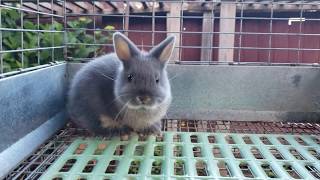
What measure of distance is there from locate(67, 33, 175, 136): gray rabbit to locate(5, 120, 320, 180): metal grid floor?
10 centimetres

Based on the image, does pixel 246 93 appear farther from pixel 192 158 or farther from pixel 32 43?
pixel 32 43

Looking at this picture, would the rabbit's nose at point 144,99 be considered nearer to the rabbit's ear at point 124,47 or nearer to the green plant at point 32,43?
the rabbit's ear at point 124,47

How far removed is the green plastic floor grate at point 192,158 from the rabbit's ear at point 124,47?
18.5 inches

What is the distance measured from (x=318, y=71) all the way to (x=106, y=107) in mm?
1440

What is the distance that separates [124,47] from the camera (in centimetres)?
190

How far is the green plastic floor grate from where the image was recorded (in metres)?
1.48

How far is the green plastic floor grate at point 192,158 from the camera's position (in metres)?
1.48

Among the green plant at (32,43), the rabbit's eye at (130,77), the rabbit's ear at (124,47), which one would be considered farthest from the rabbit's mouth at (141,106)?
the green plant at (32,43)

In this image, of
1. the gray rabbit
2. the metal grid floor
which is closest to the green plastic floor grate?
the metal grid floor

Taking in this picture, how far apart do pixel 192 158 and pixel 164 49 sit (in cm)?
64

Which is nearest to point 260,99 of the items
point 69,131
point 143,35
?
point 69,131

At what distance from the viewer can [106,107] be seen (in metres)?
2.04

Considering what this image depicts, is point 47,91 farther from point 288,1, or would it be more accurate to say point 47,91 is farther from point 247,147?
point 288,1

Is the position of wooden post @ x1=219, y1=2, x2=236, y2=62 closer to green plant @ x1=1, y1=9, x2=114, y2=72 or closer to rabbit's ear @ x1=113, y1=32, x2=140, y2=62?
green plant @ x1=1, y1=9, x2=114, y2=72
